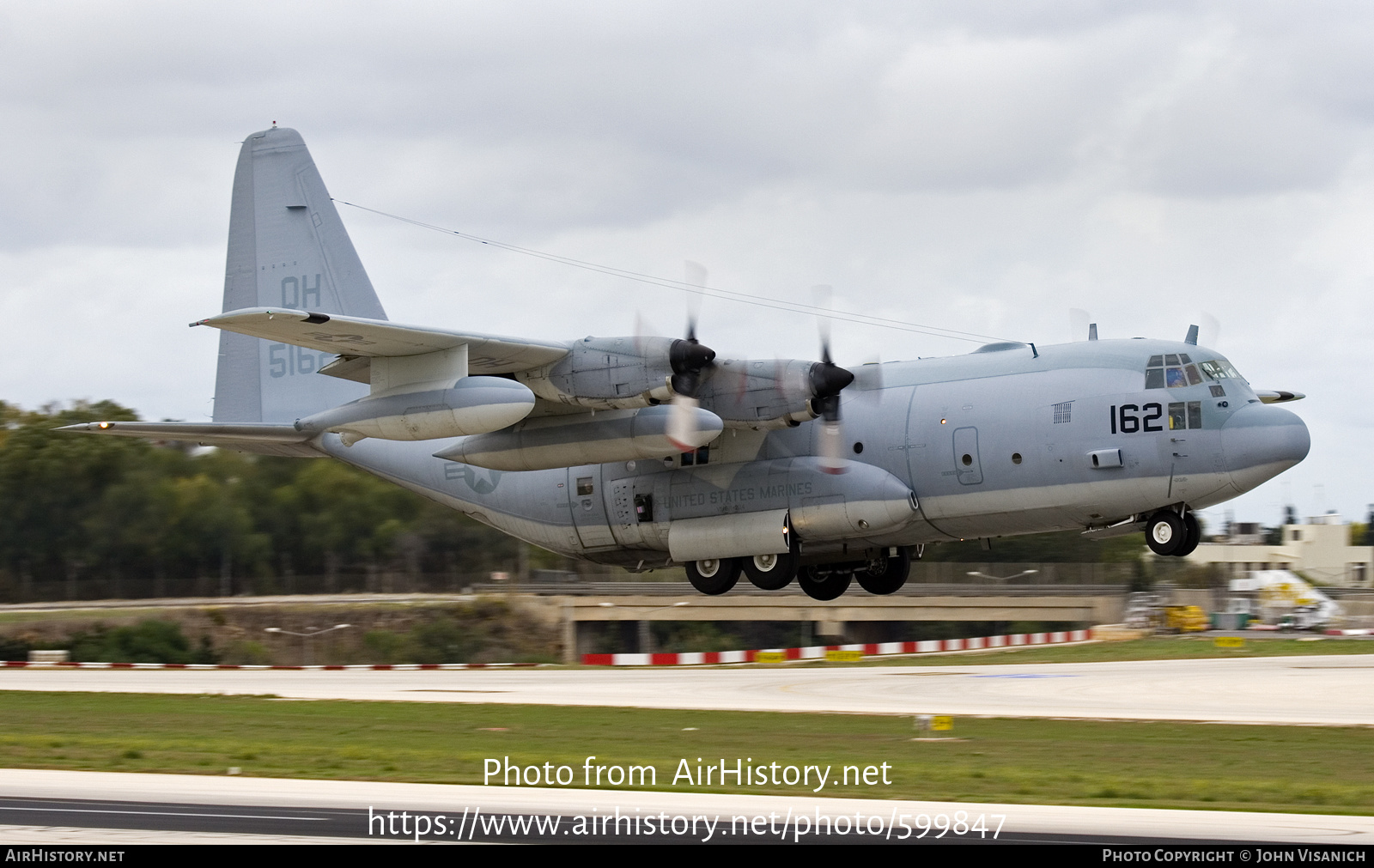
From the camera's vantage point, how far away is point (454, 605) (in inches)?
1758

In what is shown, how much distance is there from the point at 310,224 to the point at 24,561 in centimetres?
1947

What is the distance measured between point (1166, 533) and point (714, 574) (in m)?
7.51

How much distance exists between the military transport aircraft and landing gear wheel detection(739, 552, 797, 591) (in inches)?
1.4

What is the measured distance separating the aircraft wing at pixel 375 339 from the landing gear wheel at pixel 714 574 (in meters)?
4.88

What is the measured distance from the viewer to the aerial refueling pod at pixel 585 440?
2266 cm

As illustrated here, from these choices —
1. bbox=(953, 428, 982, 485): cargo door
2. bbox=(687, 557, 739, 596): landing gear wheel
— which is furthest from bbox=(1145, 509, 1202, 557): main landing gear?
bbox=(687, 557, 739, 596): landing gear wheel

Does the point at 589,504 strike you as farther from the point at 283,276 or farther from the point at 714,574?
the point at 283,276

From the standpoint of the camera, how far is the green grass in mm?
14352

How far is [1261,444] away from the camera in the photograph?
2120 centimetres

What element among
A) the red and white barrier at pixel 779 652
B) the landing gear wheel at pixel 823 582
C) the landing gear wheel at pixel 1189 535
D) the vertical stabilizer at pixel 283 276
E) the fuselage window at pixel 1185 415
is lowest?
the red and white barrier at pixel 779 652

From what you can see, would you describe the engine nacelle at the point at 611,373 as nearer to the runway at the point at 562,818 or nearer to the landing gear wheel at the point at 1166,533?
the landing gear wheel at the point at 1166,533

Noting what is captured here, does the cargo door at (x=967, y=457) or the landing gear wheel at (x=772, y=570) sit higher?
the cargo door at (x=967, y=457)

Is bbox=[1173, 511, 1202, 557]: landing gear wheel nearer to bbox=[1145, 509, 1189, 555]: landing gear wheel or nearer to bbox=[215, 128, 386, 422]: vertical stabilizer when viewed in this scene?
bbox=[1145, 509, 1189, 555]: landing gear wheel

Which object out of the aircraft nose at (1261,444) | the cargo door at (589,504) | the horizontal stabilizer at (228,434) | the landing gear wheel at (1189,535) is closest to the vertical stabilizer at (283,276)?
the horizontal stabilizer at (228,434)
